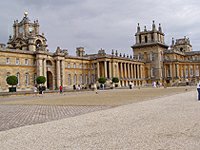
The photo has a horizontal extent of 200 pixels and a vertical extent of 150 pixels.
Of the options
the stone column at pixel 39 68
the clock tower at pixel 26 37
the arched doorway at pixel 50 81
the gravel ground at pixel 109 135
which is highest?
the clock tower at pixel 26 37

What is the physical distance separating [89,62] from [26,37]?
59.1 ft

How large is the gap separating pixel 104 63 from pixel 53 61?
612 inches

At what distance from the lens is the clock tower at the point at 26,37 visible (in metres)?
66.4

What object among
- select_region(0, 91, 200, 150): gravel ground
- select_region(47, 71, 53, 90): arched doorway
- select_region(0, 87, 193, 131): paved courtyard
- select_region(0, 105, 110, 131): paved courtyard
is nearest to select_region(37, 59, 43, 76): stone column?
select_region(47, 71, 53, 90): arched doorway

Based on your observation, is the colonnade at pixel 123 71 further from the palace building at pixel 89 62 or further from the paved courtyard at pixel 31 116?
the paved courtyard at pixel 31 116

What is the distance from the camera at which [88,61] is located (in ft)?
246

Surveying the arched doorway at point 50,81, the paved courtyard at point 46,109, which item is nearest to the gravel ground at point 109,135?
the paved courtyard at point 46,109

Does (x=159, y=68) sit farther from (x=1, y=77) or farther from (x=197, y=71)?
(x=1, y=77)

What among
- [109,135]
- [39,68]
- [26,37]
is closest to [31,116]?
[109,135]

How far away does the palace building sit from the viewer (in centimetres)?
5516

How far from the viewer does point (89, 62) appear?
75250 millimetres

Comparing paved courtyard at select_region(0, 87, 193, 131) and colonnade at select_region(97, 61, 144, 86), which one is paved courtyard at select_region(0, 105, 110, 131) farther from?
colonnade at select_region(97, 61, 144, 86)

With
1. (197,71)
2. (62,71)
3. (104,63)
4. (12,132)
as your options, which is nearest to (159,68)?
(197,71)

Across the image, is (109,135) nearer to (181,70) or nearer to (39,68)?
(39,68)
